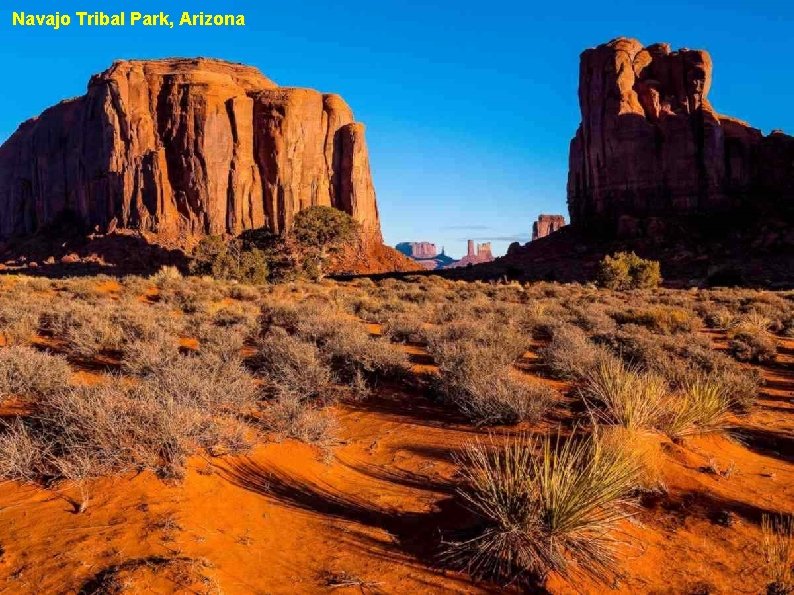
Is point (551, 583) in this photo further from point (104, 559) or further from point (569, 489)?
point (104, 559)

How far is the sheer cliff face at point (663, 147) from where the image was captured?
175 feet

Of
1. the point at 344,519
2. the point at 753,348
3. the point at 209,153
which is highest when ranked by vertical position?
the point at 209,153

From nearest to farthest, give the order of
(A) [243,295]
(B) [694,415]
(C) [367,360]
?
(B) [694,415], (C) [367,360], (A) [243,295]

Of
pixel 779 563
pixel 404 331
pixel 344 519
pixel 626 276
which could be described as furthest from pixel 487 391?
pixel 626 276

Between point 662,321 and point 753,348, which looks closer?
point 753,348

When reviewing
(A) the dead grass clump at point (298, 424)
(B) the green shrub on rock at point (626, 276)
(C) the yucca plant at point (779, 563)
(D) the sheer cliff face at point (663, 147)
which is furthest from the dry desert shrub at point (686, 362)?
(D) the sheer cliff face at point (663, 147)

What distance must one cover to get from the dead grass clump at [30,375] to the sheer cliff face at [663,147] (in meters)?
54.2

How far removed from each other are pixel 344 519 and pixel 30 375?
4576 mm

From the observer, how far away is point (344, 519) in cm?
391

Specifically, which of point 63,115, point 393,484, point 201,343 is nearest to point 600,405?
point 393,484

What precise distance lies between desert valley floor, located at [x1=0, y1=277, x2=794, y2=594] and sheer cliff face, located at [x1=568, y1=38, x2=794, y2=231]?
5258cm

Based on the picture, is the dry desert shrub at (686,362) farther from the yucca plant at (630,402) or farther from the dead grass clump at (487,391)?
the dead grass clump at (487,391)

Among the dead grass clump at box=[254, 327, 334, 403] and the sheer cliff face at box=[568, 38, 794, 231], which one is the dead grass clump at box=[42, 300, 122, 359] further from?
the sheer cliff face at box=[568, 38, 794, 231]

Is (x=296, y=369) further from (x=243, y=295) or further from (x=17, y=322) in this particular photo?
(x=243, y=295)
